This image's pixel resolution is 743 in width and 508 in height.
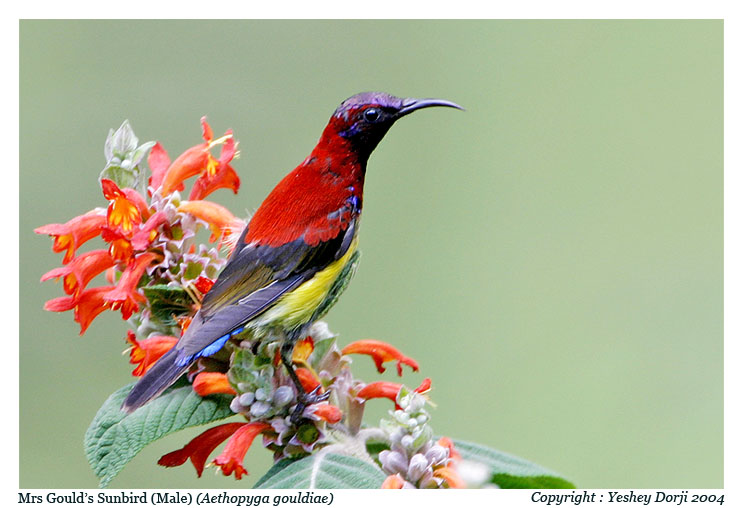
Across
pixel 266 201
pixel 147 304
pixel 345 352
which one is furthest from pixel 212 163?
pixel 345 352

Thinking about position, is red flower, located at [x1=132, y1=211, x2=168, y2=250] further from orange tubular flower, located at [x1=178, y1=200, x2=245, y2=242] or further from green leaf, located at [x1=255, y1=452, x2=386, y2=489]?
green leaf, located at [x1=255, y1=452, x2=386, y2=489]

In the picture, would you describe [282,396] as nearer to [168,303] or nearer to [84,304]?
[168,303]

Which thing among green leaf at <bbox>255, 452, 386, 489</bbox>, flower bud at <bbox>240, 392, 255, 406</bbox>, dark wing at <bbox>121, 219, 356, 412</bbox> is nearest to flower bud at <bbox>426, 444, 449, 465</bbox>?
green leaf at <bbox>255, 452, 386, 489</bbox>

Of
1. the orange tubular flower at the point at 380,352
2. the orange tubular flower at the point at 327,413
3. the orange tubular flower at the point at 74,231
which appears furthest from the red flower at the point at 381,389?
the orange tubular flower at the point at 74,231

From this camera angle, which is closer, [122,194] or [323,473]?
[323,473]

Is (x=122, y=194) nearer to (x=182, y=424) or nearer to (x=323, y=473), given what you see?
(x=182, y=424)

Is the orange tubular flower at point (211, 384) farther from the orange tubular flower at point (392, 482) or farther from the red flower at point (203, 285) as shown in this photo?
the orange tubular flower at point (392, 482)

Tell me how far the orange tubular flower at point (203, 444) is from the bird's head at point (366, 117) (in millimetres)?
910

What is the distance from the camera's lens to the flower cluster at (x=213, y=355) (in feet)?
5.87

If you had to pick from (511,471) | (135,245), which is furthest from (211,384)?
(511,471)

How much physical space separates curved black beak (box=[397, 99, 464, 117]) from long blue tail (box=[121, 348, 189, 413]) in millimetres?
998

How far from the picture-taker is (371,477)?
5.66 feet
